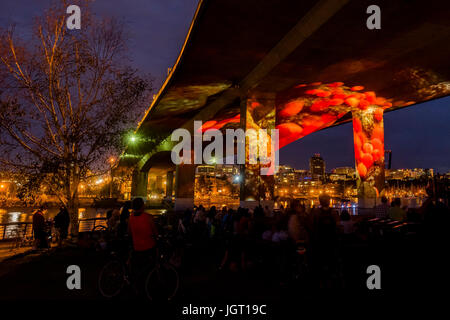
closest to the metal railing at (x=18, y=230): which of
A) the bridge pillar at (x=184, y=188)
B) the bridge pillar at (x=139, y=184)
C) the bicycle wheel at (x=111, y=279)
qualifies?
the bicycle wheel at (x=111, y=279)

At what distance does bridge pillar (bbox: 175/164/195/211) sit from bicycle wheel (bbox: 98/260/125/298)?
20.2 meters

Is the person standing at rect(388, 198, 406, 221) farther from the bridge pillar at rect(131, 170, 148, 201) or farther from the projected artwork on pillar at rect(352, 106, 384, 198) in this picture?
the bridge pillar at rect(131, 170, 148, 201)

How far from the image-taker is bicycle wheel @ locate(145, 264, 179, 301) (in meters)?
5.21

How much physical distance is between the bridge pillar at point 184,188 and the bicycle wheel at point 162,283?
2055cm

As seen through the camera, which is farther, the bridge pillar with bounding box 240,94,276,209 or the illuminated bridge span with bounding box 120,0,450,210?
the bridge pillar with bounding box 240,94,276,209

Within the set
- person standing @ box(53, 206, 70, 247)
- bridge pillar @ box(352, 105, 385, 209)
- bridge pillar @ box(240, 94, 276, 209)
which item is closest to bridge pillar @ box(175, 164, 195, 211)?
bridge pillar @ box(240, 94, 276, 209)

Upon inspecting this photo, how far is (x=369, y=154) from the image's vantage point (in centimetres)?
1814

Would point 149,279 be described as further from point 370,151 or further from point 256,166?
point 370,151

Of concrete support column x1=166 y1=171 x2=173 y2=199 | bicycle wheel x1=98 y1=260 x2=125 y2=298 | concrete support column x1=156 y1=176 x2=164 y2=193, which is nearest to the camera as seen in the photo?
bicycle wheel x1=98 y1=260 x2=125 y2=298
